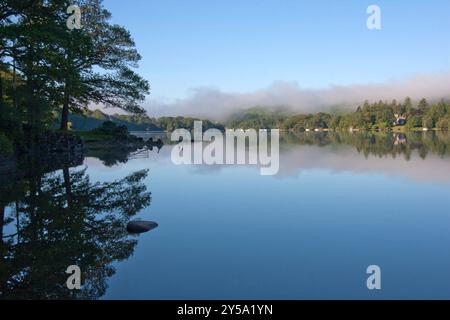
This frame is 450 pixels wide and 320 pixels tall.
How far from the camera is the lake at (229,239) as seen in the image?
7.35 m

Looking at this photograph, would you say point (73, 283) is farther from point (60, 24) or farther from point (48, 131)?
point (48, 131)

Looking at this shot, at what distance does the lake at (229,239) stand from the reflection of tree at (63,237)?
0.04 meters

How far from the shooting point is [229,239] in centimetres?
1073

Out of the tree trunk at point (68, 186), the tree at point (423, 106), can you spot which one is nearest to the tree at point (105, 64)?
the tree trunk at point (68, 186)

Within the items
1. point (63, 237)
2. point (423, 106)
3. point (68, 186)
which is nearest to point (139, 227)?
point (63, 237)

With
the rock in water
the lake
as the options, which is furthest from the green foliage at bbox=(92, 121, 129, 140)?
the rock in water

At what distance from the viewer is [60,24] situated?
79.4 ft

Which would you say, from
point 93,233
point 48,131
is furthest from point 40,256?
point 48,131

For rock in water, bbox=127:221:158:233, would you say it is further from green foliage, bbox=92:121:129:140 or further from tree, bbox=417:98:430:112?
tree, bbox=417:98:430:112

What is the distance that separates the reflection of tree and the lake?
0.04 m

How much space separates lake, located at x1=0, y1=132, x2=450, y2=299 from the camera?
735cm

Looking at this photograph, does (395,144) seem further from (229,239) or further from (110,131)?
(229,239)

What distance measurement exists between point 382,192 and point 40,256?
15296mm
